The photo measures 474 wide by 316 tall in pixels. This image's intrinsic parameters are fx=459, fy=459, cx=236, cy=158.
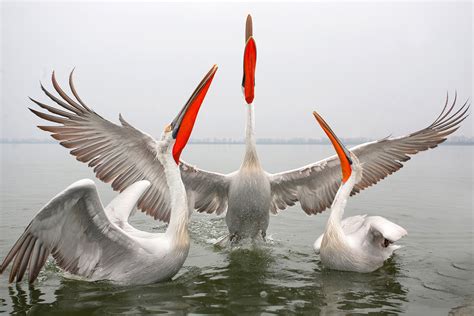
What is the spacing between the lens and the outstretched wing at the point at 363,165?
6.68 metres

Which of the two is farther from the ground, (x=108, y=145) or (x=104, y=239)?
(x=108, y=145)

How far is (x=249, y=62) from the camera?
623cm

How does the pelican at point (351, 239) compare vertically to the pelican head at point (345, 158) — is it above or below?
below

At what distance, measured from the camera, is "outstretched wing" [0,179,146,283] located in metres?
4.01

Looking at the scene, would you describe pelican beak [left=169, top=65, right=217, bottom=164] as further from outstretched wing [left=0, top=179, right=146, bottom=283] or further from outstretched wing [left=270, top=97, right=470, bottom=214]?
outstretched wing [left=270, top=97, right=470, bottom=214]

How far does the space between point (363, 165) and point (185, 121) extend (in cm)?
339

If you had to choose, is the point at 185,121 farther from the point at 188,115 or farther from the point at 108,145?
the point at 108,145

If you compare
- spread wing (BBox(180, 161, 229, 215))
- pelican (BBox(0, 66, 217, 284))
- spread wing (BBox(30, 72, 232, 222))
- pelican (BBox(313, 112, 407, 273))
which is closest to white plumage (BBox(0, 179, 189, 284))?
pelican (BBox(0, 66, 217, 284))

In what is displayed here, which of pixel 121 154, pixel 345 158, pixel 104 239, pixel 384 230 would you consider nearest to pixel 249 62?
Answer: pixel 345 158

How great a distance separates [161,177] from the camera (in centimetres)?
638

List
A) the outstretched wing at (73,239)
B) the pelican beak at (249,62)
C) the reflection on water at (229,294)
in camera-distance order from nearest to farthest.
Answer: the outstretched wing at (73,239) < the reflection on water at (229,294) < the pelican beak at (249,62)

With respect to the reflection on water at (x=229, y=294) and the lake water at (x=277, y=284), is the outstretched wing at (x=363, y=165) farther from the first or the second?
the reflection on water at (x=229, y=294)

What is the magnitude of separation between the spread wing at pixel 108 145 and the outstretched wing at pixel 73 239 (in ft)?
4.11

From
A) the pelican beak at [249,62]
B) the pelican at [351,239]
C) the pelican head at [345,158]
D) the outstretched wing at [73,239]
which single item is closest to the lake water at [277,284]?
the pelican at [351,239]
